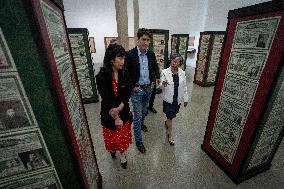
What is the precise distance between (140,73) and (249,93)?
4.92ft

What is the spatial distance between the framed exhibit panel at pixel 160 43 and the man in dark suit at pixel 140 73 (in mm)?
1942

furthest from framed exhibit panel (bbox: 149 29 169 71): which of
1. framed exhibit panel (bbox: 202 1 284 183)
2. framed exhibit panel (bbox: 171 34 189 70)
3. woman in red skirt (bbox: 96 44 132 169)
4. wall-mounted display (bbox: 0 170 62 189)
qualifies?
wall-mounted display (bbox: 0 170 62 189)

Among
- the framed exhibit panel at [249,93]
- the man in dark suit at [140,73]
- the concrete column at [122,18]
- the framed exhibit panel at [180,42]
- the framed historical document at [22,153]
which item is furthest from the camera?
the framed exhibit panel at [180,42]

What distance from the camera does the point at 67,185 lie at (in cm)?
132

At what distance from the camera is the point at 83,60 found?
4.44m

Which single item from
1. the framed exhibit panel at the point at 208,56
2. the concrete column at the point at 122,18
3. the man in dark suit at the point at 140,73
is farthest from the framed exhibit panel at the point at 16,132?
the framed exhibit panel at the point at 208,56

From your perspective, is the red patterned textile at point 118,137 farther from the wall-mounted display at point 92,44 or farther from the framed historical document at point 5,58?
the wall-mounted display at point 92,44

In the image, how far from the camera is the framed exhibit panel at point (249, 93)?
1.65 meters

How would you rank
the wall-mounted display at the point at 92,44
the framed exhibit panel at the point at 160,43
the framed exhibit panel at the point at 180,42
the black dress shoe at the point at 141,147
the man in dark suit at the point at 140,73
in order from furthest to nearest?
the wall-mounted display at the point at 92,44
the framed exhibit panel at the point at 180,42
the framed exhibit panel at the point at 160,43
the black dress shoe at the point at 141,147
the man in dark suit at the point at 140,73

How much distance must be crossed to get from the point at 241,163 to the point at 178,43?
688 cm

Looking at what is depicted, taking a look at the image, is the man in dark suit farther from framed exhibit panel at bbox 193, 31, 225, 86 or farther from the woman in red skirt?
framed exhibit panel at bbox 193, 31, 225, 86

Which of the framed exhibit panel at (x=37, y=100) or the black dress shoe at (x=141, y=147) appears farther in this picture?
the black dress shoe at (x=141, y=147)

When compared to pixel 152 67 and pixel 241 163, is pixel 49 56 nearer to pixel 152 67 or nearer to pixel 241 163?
pixel 152 67

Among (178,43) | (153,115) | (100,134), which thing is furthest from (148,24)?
(100,134)
